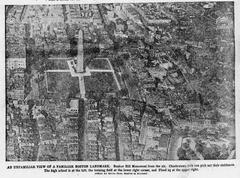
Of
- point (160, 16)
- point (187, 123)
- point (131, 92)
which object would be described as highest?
point (160, 16)

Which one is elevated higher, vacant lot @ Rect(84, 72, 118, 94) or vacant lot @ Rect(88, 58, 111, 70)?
vacant lot @ Rect(88, 58, 111, 70)

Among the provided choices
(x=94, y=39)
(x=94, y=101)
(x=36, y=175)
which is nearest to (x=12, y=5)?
(x=94, y=39)

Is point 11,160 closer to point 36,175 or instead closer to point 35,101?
point 36,175

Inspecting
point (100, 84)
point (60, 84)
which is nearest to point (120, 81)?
point (100, 84)

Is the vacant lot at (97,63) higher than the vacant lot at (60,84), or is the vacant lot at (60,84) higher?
the vacant lot at (97,63)

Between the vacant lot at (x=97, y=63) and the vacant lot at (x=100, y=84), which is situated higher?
the vacant lot at (x=97, y=63)

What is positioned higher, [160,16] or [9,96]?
[160,16]

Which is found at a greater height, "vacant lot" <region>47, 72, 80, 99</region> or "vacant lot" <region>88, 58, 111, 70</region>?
"vacant lot" <region>88, 58, 111, 70</region>

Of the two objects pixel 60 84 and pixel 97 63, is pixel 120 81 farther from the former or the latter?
pixel 60 84
